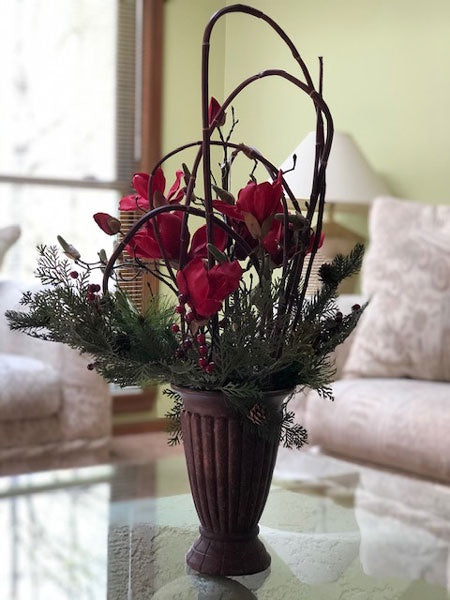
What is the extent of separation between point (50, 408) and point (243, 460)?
5.84ft

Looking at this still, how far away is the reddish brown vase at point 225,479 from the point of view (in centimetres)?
85

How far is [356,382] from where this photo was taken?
210 centimetres

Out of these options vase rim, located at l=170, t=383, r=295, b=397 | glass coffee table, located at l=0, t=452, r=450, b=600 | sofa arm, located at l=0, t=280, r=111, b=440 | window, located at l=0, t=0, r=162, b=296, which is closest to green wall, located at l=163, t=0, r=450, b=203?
window, located at l=0, t=0, r=162, b=296

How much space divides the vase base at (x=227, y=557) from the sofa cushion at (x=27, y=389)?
163 centimetres

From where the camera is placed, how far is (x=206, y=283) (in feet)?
2.53

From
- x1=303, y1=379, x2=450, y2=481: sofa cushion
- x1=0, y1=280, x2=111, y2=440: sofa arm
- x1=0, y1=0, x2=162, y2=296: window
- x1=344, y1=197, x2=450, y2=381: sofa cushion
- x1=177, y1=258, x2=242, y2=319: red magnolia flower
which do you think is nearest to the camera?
x1=177, y1=258, x2=242, y2=319: red magnolia flower

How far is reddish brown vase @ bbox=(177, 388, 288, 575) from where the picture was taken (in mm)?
851

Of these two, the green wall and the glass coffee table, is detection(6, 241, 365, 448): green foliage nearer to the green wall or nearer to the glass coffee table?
the glass coffee table

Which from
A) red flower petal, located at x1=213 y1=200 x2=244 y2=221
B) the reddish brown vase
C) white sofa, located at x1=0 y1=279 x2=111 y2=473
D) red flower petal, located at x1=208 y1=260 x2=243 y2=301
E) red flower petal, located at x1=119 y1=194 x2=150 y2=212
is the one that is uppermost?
red flower petal, located at x1=119 y1=194 x2=150 y2=212

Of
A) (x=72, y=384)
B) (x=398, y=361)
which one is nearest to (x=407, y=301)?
(x=398, y=361)

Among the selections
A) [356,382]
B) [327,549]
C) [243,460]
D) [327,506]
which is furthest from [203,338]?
[356,382]

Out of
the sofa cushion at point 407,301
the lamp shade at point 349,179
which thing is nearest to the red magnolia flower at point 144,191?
the sofa cushion at point 407,301

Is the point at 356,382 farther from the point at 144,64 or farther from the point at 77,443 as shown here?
the point at 144,64

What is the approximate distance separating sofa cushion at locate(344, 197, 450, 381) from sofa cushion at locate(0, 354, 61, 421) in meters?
0.84
